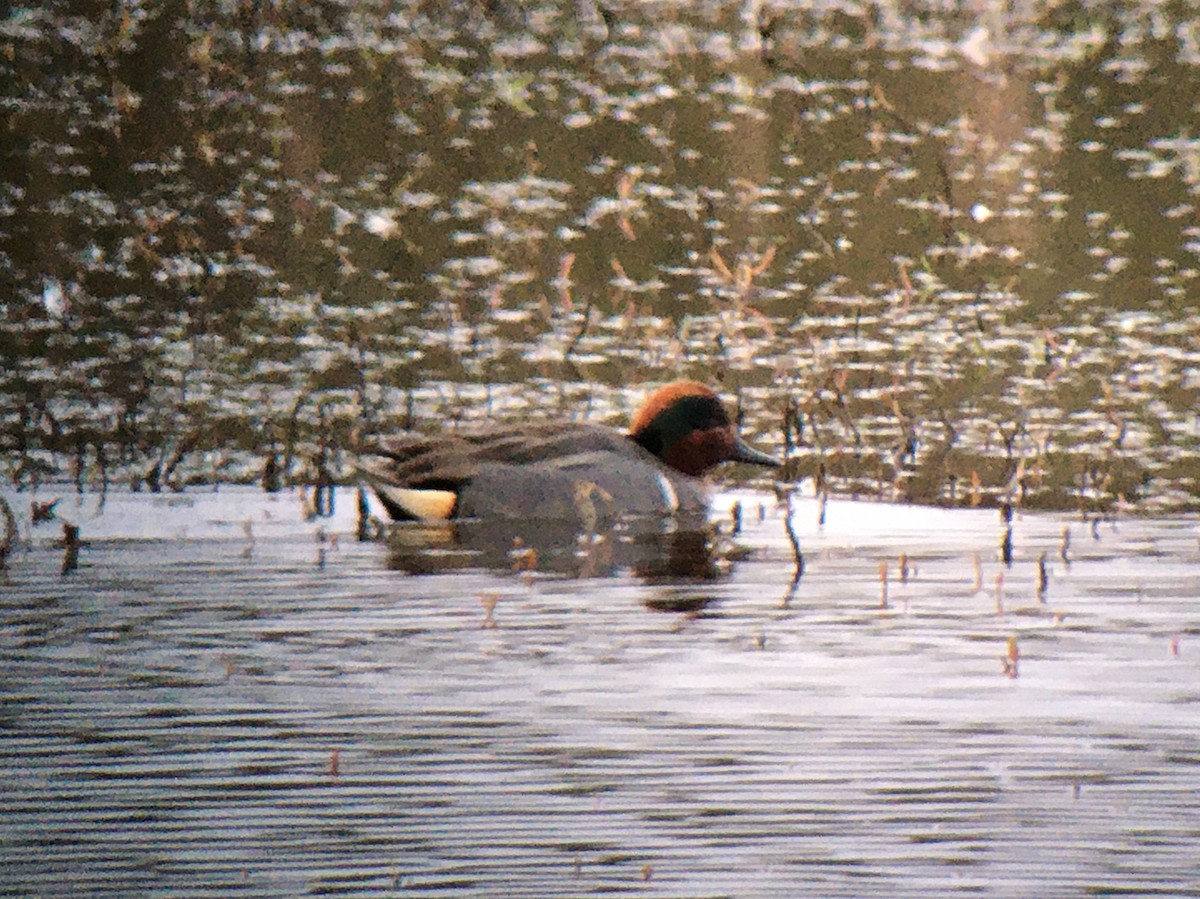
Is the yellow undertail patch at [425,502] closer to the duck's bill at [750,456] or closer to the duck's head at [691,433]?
the duck's head at [691,433]

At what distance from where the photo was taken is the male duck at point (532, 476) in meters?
10.9

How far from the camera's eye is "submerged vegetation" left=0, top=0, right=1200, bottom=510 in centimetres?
1199

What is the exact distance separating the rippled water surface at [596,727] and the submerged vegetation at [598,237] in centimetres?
246

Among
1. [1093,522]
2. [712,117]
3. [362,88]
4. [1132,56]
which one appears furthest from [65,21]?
[1093,522]

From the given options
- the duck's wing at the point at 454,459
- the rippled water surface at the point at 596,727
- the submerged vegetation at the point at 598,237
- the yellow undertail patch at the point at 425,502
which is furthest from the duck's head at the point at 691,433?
the rippled water surface at the point at 596,727

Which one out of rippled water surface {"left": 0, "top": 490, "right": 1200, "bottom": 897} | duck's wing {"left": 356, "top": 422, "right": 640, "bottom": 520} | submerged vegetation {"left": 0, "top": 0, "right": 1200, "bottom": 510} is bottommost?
rippled water surface {"left": 0, "top": 490, "right": 1200, "bottom": 897}

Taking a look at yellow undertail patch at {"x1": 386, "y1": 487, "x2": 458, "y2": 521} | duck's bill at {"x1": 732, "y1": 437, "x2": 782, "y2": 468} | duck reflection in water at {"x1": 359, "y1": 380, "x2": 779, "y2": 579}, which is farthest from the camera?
duck's bill at {"x1": 732, "y1": 437, "x2": 782, "y2": 468}

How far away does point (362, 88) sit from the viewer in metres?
18.5

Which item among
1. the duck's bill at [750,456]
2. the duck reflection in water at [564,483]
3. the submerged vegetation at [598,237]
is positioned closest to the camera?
the duck reflection in water at [564,483]

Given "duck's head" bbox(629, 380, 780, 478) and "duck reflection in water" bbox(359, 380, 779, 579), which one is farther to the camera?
"duck's head" bbox(629, 380, 780, 478)

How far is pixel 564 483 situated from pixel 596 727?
15.6 ft

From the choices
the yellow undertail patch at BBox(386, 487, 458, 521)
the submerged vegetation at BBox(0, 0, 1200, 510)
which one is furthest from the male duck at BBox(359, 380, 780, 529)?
the submerged vegetation at BBox(0, 0, 1200, 510)

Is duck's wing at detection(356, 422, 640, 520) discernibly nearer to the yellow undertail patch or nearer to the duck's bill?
the yellow undertail patch

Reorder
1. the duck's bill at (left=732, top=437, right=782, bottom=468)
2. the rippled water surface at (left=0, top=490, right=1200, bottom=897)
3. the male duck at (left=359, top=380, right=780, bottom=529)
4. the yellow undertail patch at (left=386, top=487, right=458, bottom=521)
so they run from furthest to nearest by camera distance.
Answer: the duck's bill at (left=732, top=437, right=782, bottom=468), the male duck at (left=359, top=380, right=780, bottom=529), the yellow undertail patch at (left=386, top=487, right=458, bottom=521), the rippled water surface at (left=0, top=490, right=1200, bottom=897)
